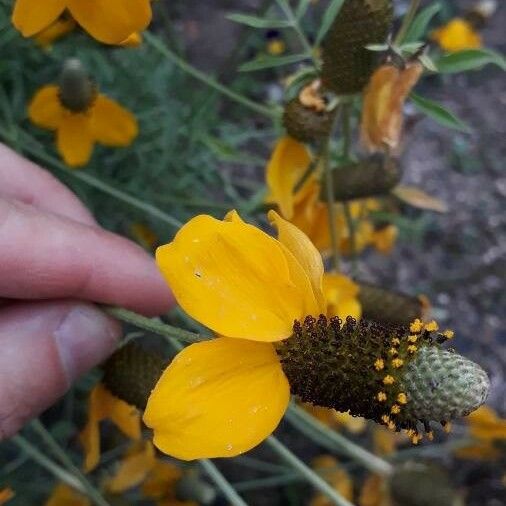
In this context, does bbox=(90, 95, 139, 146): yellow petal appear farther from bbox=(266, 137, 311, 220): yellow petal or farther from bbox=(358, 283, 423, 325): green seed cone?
bbox=(358, 283, 423, 325): green seed cone

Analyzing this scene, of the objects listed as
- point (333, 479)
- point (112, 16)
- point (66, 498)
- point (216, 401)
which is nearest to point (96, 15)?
point (112, 16)

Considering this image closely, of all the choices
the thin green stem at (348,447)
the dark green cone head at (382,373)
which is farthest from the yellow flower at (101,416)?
the dark green cone head at (382,373)

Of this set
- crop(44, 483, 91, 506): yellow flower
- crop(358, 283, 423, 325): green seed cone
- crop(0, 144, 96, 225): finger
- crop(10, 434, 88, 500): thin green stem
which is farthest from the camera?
crop(44, 483, 91, 506): yellow flower

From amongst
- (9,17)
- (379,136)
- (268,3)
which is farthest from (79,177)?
(379,136)

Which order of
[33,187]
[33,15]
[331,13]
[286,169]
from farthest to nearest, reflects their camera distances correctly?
1. [286,169]
2. [33,187]
3. [331,13]
4. [33,15]

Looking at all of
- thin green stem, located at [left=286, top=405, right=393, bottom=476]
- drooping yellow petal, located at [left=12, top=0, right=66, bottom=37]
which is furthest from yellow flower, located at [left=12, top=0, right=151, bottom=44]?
thin green stem, located at [left=286, top=405, right=393, bottom=476]

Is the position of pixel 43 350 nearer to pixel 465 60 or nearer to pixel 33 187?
pixel 33 187

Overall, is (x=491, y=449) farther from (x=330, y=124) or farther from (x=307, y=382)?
→ (x=307, y=382)
